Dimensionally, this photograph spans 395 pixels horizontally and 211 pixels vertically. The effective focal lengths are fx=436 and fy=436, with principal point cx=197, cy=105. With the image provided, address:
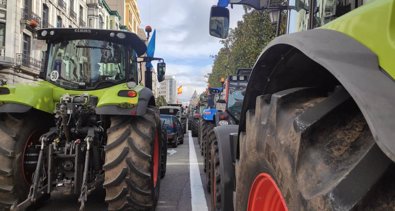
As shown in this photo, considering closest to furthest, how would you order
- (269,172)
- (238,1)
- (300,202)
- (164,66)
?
(300,202)
(269,172)
(238,1)
(164,66)

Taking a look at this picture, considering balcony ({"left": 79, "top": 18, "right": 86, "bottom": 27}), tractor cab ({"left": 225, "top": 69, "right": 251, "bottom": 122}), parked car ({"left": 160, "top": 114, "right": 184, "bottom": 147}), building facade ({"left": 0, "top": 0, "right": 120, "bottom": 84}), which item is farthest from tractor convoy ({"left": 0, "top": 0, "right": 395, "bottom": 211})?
balcony ({"left": 79, "top": 18, "right": 86, "bottom": 27})

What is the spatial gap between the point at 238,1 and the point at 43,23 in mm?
36870

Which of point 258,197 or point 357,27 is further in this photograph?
point 258,197

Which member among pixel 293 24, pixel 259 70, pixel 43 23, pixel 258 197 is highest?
pixel 43 23

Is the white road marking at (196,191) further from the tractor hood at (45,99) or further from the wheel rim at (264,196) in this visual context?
the wheel rim at (264,196)

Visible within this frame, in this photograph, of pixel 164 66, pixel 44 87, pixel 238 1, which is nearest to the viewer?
pixel 238 1

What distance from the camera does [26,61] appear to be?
3384 centimetres

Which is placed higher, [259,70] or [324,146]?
[259,70]

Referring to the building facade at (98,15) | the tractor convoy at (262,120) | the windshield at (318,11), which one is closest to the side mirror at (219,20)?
the tractor convoy at (262,120)

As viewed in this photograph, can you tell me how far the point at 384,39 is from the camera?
1.35 m

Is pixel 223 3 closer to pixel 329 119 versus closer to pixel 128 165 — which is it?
pixel 128 165

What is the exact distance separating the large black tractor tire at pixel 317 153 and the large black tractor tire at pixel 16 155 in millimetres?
3796

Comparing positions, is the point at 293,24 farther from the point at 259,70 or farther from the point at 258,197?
the point at 258,197

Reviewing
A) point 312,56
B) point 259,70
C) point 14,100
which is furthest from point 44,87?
point 312,56
